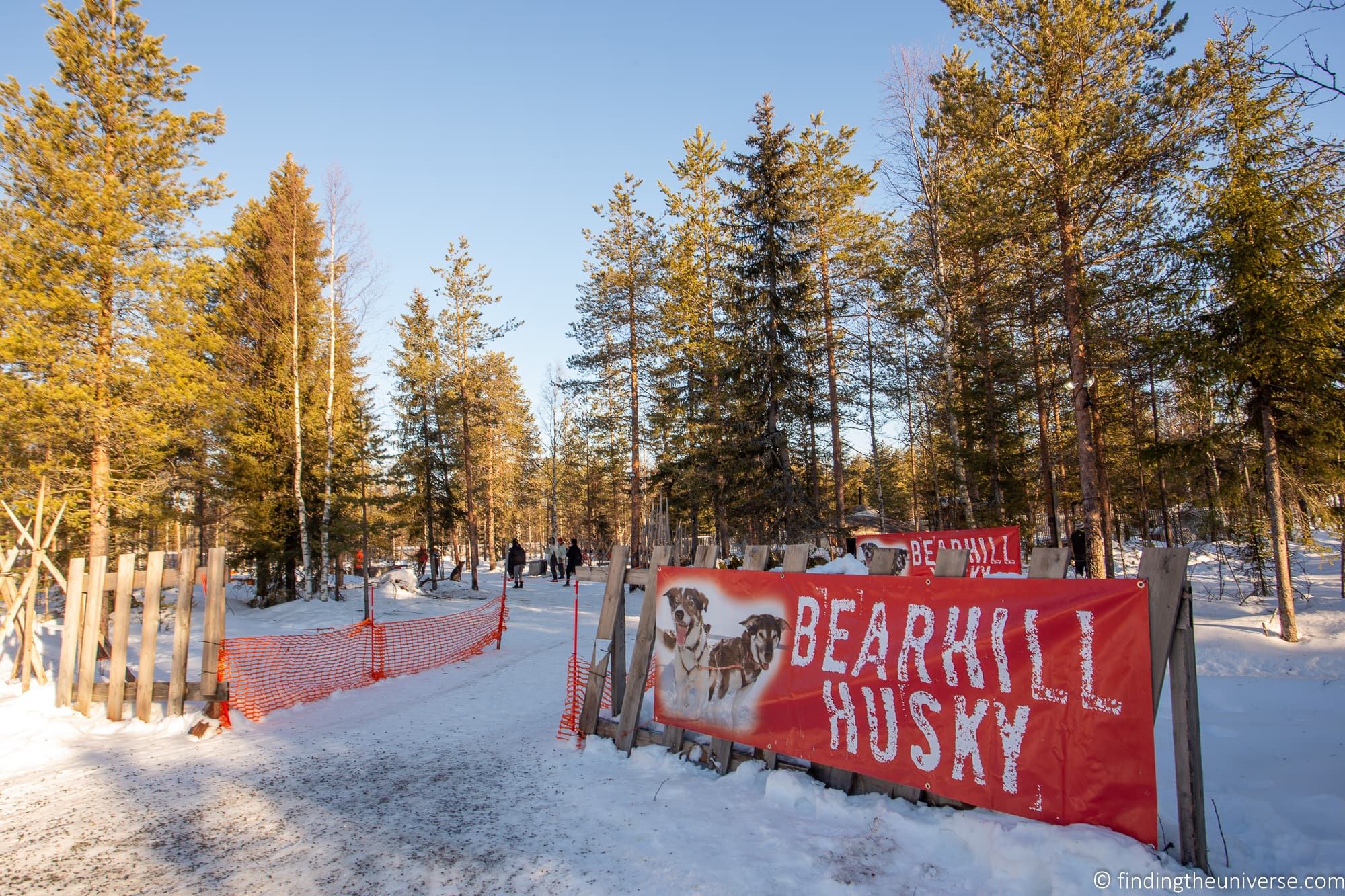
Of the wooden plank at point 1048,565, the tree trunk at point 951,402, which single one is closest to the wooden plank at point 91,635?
the wooden plank at point 1048,565

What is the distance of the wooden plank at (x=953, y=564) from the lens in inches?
164

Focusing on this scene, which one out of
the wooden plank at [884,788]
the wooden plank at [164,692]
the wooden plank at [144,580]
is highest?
the wooden plank at [144,580]

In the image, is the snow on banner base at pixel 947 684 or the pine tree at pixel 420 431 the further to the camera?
the pine tree at pixel 420 431

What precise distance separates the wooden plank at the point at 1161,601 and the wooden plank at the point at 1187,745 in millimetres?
53

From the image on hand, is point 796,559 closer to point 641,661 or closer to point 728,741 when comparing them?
point 728,741

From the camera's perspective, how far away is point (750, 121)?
20.5 m

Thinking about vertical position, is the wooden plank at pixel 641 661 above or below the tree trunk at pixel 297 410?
below

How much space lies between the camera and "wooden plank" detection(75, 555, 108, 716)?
7.16 meters

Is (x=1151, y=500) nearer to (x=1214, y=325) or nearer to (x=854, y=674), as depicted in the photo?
(x=1214, y=325)

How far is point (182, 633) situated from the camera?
22.5 ft

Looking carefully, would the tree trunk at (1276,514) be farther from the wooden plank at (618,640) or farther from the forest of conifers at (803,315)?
the wooden plank at (618,640)

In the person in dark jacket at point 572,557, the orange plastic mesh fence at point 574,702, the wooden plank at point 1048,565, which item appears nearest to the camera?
the wooden plank at point 1048,565

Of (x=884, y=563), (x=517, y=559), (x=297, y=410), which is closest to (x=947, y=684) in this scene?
(x=884, y=563)

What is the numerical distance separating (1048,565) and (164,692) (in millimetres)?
8533
